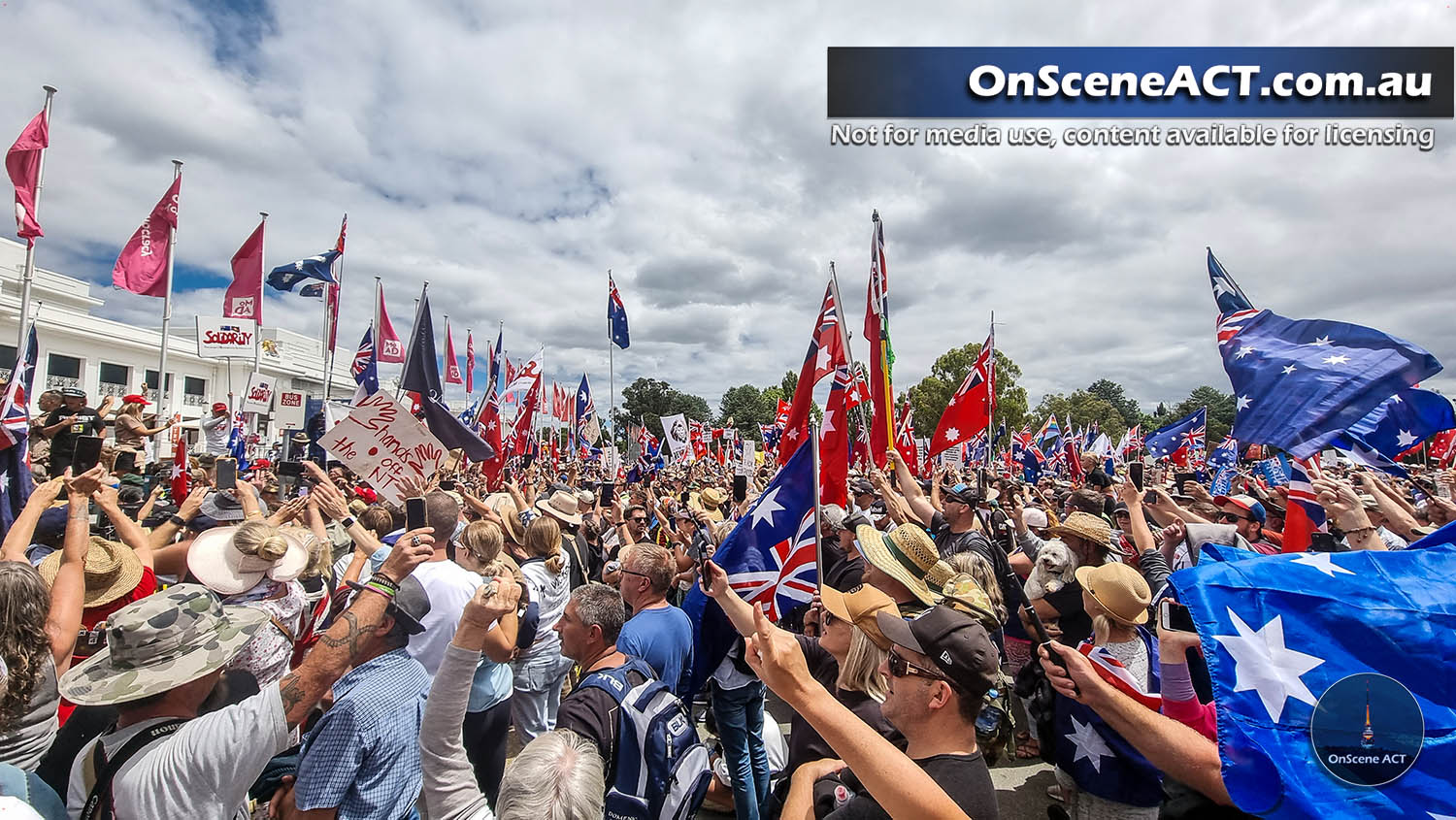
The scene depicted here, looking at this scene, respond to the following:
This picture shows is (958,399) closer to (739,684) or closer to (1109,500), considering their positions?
(1109,500)

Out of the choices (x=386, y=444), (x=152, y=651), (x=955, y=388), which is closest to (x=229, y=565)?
(x=386, y=444)

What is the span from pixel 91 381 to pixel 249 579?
56.6 metres

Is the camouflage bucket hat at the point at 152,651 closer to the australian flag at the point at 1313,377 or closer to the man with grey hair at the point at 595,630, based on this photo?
the man with grey hair at the point at 595,630

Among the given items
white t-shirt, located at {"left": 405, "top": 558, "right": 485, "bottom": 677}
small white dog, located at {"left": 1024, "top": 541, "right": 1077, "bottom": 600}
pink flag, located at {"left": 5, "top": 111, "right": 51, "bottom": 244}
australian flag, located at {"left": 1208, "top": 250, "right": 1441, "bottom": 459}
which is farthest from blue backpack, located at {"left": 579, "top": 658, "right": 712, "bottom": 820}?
pink flag, located at {"left": 5, "top": 111, "right": 51, "bottom": 244}

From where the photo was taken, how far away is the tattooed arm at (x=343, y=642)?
6.77 feet

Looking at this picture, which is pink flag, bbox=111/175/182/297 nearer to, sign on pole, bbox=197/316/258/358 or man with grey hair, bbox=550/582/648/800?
sign on pole, bbox=197/316/258/358

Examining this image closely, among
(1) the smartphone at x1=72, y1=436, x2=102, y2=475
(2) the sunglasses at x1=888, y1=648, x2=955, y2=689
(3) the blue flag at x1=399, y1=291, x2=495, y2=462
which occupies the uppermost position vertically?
(3) the blue flag at x1=399, y1=291, x2=495, y2=462

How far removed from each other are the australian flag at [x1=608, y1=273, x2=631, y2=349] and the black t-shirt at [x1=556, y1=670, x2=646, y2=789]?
21475mm

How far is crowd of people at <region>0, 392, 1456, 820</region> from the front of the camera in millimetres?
1923

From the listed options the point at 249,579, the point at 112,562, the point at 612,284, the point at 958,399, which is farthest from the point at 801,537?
the point at 612,284

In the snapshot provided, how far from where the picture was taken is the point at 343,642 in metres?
2.19

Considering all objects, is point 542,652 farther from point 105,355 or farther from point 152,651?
point 105,355

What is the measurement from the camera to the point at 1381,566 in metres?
1.79

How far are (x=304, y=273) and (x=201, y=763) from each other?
17.9m
